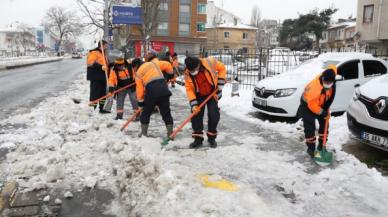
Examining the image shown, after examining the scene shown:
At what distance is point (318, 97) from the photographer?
18.0 feet

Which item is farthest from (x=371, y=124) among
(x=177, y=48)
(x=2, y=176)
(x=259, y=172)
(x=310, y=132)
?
(x=177, y=48)

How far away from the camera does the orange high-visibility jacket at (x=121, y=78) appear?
854cm

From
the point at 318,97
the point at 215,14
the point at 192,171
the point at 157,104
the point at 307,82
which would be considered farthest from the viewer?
the point at 215,14

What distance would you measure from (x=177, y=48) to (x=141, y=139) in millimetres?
45641

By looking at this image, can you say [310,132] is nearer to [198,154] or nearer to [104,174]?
[198,154]

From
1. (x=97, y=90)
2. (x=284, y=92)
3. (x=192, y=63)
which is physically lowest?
(x=97, y=90)

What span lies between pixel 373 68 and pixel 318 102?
4386mm

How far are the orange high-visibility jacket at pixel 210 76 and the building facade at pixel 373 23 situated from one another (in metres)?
24.0

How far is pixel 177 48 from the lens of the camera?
51.2 m

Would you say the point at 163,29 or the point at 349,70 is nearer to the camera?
the point at 349,70

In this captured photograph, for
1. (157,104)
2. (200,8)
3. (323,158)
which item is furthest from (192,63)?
(200,8)

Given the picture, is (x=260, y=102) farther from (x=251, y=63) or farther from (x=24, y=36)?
(x=24, y=36)

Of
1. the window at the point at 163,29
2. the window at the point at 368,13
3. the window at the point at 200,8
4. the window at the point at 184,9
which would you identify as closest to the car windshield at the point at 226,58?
the window at the point at 368,13

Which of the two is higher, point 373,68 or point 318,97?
point 373,68
